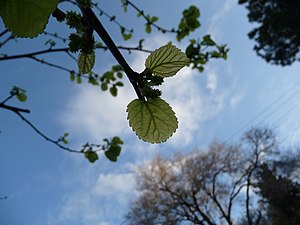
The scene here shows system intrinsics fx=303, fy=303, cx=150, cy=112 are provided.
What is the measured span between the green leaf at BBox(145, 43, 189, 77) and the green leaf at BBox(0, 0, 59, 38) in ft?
0.52

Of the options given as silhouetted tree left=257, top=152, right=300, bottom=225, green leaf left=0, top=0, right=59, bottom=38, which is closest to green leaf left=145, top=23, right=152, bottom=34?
green leaf left=0, top=0, right=59, bottom=38

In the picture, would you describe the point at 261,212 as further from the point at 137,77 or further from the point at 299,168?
the point at 137,77

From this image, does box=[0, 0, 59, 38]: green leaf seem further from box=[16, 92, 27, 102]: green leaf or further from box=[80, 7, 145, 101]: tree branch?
box=[16, 92, 27, 102]: green leaf

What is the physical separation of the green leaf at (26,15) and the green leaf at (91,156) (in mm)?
1480

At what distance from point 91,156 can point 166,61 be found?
4.65ft

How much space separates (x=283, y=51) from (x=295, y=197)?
27.1 feet

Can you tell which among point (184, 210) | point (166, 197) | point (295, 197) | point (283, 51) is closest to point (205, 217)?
point (184, 210)

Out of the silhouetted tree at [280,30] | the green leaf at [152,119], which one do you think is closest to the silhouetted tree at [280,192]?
the silhouetted tree at [280,30]

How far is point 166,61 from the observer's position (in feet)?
1.16

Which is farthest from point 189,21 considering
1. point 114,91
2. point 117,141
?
point 117,141

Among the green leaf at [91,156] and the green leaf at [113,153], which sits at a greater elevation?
the green leaf at [91,156]

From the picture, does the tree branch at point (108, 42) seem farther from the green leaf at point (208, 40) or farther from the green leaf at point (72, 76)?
the green leaf at point (72, 76)

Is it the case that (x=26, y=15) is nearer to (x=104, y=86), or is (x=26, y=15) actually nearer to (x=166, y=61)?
(x=166, y=61)

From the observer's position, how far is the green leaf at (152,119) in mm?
328
